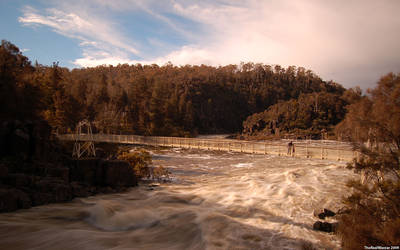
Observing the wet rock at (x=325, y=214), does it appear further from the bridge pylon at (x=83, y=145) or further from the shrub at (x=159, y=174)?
the bridge pylon at (x=83, y=145)

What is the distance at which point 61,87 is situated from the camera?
38406 mm

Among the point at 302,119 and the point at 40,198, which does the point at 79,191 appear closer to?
the point at 40,198

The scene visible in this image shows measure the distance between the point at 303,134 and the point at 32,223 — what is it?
5548 centimetres

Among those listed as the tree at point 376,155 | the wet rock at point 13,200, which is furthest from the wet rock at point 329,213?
the wet rock at point 13,200

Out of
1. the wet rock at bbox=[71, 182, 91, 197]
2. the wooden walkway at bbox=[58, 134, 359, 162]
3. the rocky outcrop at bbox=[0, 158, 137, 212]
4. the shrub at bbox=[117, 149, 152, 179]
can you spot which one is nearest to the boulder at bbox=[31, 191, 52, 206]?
the rocky outcrop at bbox=[0, 158, 137, 212]

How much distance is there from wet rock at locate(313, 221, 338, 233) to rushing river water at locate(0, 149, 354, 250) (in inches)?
10.2

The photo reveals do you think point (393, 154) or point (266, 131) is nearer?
point (393, 154)

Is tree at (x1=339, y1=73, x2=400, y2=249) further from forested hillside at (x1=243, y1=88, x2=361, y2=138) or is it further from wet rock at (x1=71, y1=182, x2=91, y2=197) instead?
forested hillside at (x1=243, y1=88, x2=361, y2=138)

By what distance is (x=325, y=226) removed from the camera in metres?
8.95

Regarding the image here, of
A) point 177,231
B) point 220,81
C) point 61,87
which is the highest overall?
point 220,81

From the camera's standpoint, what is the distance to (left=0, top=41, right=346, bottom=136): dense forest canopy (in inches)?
824

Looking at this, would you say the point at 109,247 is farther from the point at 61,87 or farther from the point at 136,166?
the point at 61,87

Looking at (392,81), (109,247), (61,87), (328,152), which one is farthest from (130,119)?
(392,81)

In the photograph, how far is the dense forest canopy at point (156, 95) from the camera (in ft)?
68.7
